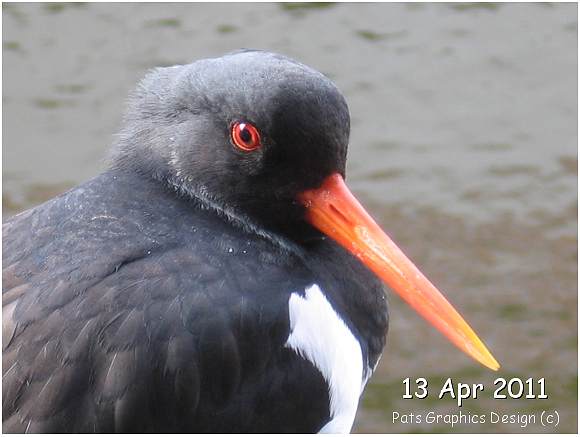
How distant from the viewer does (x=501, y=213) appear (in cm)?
662

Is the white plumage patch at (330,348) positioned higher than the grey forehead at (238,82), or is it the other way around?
the grey forehead at (238,82)

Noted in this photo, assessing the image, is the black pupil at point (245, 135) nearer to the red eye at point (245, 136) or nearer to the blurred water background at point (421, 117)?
the red eye at point (245, 136)

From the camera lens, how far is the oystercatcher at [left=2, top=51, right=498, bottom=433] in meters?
3.06

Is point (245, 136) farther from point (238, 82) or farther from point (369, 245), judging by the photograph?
point (369, 245)

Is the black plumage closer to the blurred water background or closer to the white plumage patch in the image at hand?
the white plumage patch

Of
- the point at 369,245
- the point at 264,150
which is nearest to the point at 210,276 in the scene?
the point at 264,150

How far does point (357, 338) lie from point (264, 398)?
485mm

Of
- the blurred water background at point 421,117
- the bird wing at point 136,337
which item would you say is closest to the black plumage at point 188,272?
the bird wing at point 136,337

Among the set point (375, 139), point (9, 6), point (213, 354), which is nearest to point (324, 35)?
point (375, 139)

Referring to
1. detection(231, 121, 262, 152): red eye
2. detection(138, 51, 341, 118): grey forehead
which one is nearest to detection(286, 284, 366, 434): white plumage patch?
detection(231, 121, 262, 152): red eye

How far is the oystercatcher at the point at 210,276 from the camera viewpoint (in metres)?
3.06

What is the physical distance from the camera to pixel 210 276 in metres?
3.23

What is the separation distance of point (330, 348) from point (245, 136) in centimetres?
78

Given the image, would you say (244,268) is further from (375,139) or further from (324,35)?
(324,35)
